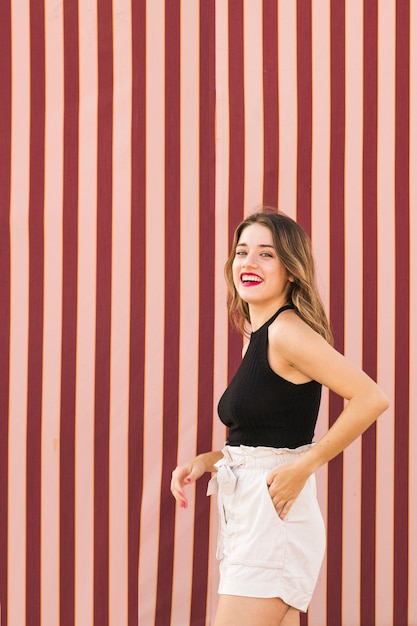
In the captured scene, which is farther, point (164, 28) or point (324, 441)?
point (164, 28)

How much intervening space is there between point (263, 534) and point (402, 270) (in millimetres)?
1668

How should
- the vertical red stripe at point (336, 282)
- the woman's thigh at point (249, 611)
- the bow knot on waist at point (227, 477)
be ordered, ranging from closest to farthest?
the woman's thigh at point (249, 611) < the bow knot on waist at point (227, 477) < the vertical red stripe at point (336, 282)

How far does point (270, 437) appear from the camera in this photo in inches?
95.4


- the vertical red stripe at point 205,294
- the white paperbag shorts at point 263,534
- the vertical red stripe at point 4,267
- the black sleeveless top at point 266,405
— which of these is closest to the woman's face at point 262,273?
the black sleeveless top at point 266,405

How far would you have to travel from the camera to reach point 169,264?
366 cm

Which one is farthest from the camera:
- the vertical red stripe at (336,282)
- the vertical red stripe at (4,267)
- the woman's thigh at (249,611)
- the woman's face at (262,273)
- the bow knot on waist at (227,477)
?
the vertical red stripe at (336,282)

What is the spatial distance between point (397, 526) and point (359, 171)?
55.1 inches

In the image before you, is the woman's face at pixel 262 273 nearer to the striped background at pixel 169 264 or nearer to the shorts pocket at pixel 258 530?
the shorts pocket at pixel 258 530

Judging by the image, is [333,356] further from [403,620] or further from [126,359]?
[403,620]

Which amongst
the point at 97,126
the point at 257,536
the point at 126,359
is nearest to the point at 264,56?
the point at 97,126

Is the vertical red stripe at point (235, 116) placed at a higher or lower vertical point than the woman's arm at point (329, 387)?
higher

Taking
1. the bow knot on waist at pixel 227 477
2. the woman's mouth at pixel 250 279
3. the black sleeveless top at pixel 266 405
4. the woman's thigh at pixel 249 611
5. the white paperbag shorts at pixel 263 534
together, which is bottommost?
the woman's thigh at pixel 249 611

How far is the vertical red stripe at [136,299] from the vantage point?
3621 millimetres

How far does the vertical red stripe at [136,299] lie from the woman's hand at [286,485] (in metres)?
1.33
